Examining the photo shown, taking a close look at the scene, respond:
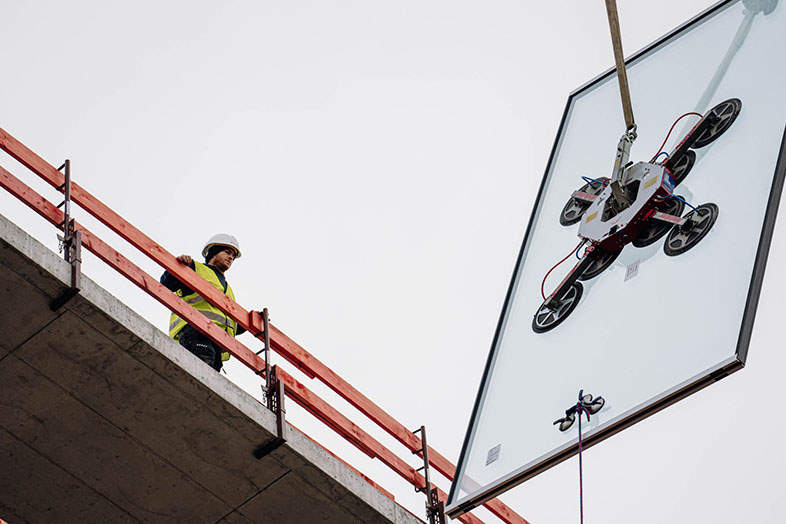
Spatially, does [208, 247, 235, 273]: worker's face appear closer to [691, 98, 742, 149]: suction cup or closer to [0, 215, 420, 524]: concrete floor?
[0, 215, 420, 524]: concrete floor

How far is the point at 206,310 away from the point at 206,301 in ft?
1.38

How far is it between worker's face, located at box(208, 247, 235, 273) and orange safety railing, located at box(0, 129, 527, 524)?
1688 millimetres

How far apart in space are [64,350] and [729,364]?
15.9 feet

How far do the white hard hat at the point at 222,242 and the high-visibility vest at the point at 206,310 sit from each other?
0.53m

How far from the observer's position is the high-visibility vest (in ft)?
42.3

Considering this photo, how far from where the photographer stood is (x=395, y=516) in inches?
487

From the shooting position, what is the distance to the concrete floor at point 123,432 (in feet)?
35.9

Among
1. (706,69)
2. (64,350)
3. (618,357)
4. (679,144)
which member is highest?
(706,69)

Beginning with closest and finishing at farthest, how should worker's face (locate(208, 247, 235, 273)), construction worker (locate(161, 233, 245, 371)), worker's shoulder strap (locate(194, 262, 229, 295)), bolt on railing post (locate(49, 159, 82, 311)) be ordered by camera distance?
1. bolt on railing post (locate(49, 159, 82, 311))
2. construction worker (locate(161, 233, 245, 371))
3. worker's shoulder strap (locate(194, 262, 229, 295))
4. worker's face (locate(208, 247, 235, 273))

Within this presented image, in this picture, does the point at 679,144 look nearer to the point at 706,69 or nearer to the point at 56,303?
the point at 706,69

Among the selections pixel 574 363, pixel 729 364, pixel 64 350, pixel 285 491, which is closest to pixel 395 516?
pixel 285 491

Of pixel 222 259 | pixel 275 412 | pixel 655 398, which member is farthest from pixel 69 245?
pixel 655 398

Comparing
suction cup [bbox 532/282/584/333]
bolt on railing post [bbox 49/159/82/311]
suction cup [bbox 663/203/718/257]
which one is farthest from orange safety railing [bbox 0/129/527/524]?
suction cup [bbox 663/203/718/257]

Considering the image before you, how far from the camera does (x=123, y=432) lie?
37.7ft
